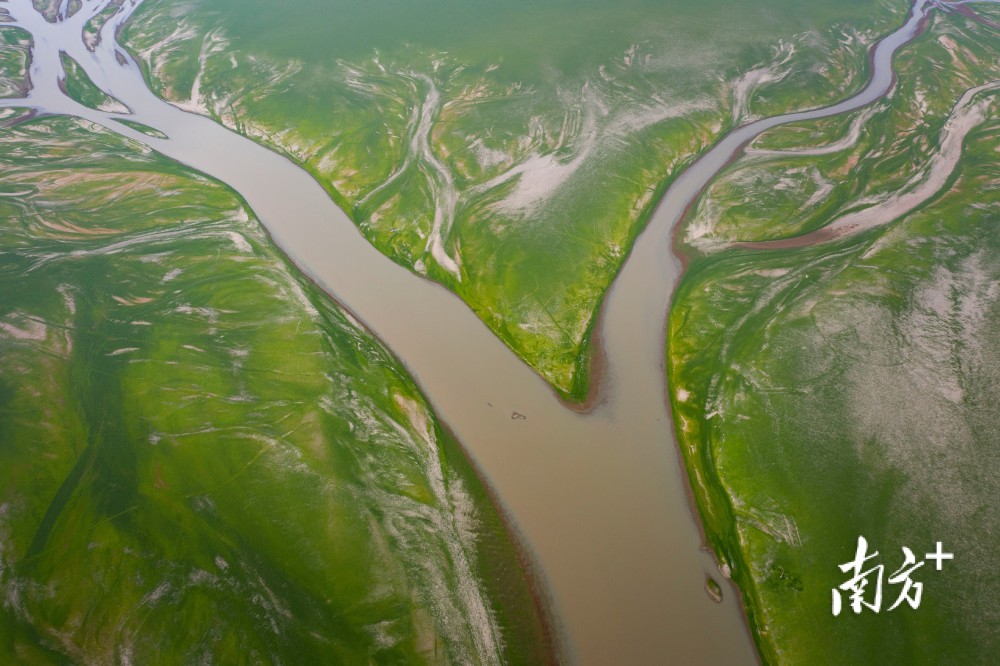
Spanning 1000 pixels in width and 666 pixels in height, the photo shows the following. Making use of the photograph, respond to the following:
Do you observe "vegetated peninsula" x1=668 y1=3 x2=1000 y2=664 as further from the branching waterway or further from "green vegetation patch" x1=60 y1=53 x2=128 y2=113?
"green vegetation patch" x1=60 y1=53 x2=128 y2=113

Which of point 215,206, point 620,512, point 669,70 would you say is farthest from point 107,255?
point 669,70

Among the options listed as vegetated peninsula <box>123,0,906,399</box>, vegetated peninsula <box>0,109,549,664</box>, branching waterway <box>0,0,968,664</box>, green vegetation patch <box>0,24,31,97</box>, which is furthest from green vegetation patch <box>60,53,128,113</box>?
vegetated peninsula <box>0,109,549,664</box>

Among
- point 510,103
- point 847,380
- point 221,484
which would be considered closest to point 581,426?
point 847,380

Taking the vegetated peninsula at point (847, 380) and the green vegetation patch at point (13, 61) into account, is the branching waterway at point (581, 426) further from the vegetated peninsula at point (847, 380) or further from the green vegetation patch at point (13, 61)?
the green vegetation patch at point (13, 61)

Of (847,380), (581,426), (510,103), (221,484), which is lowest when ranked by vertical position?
(221,484)

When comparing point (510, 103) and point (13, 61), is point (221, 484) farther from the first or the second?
point (13, 61)

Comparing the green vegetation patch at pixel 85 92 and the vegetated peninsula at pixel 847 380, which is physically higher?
the green vegetation patch at pixel 85 92

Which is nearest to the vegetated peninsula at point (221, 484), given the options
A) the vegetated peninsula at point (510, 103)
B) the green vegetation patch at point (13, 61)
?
the vegetated peninsula at point (510, 103)
